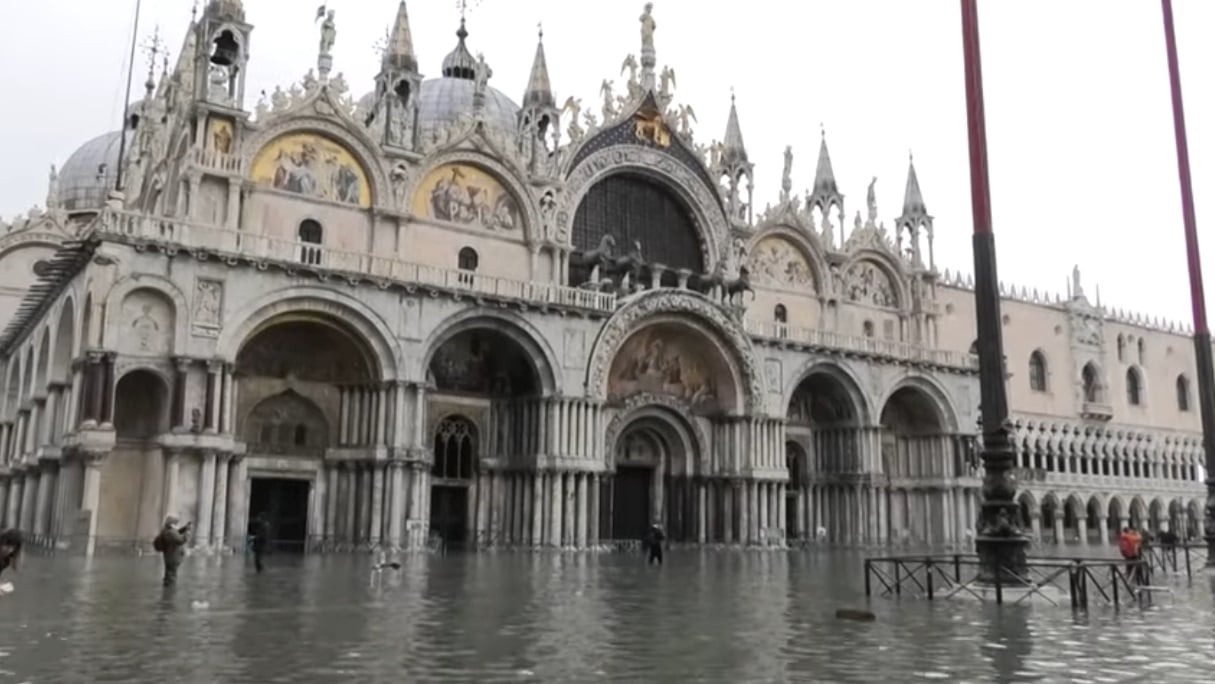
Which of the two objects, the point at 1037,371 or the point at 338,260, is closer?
the point at 338,260

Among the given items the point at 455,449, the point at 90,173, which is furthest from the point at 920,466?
the point at 90,173

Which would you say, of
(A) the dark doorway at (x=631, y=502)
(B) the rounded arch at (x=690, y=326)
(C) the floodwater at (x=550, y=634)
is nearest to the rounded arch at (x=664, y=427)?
(A) the dark doorway at (x=631, y=502)

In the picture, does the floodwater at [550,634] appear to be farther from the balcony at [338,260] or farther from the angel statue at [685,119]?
the angel statue at [685,119]

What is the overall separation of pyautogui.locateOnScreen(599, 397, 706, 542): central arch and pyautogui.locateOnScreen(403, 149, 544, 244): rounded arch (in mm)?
8518

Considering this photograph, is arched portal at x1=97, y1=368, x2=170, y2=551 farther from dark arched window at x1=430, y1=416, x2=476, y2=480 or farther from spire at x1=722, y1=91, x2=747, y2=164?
spire at x1=722, y1=91, x2=747, y2=164

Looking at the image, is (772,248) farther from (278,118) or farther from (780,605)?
(780,605)

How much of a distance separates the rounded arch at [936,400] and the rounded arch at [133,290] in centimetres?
3180

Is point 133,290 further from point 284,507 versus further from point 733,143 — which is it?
point 733,143

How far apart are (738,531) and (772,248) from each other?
46.5 ft

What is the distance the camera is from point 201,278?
31.7 meters

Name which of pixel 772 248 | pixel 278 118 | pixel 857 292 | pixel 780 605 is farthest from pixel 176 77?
pixel 780 605

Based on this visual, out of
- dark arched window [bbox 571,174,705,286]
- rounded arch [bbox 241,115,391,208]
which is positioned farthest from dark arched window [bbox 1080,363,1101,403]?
rounded arch [bbox 241,115,391,208]

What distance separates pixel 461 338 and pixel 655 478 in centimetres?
1041

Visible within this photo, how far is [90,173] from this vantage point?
218ft
